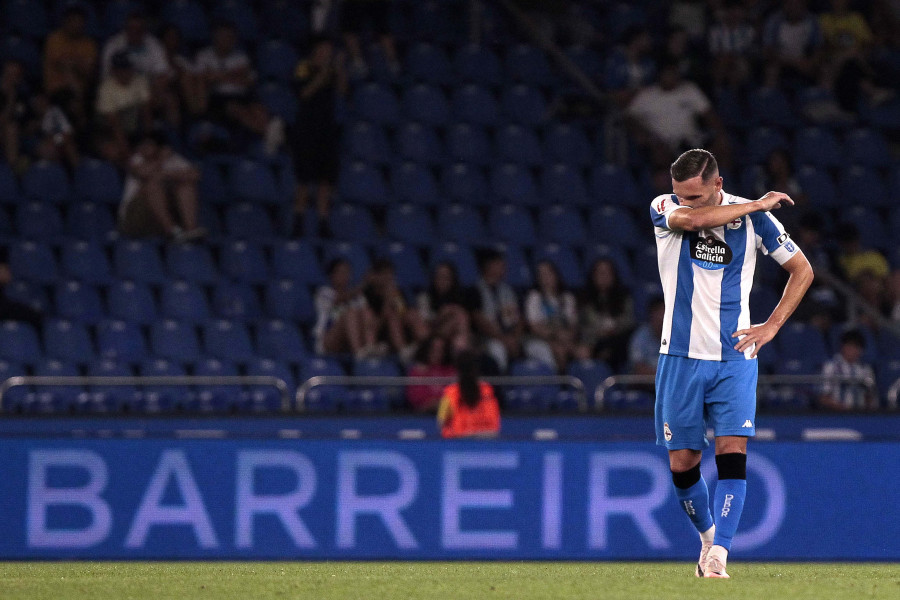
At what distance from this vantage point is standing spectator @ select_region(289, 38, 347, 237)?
14.5m

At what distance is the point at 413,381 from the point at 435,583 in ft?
16.1

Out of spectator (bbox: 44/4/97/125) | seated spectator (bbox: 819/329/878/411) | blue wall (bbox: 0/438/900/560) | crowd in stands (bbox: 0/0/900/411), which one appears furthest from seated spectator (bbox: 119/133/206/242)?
seated spectator (bbox: 819/329/878/411)

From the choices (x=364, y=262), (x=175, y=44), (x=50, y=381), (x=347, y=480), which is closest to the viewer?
(x=347, y=480)

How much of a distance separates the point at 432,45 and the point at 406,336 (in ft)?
15.1

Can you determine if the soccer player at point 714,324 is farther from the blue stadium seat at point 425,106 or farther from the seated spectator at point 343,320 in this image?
the blue stadium seat at point 425,106

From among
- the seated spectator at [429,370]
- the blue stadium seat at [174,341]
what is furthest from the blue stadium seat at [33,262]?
the seated spectator at [429,370]

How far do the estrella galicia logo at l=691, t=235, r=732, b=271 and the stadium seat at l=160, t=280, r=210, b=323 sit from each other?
7117mm

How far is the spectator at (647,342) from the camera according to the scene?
506 inches

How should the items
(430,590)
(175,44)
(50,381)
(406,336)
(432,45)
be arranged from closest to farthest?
(430,590) → (50,381) → (406,336) → (175,44) → (432,45)

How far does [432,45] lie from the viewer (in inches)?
637

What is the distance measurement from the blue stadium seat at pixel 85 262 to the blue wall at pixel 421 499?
3.49m

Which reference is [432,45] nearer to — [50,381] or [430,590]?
[50,381]

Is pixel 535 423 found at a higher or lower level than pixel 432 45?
lower

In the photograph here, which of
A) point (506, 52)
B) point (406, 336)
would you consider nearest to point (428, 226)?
point (406, 336)
